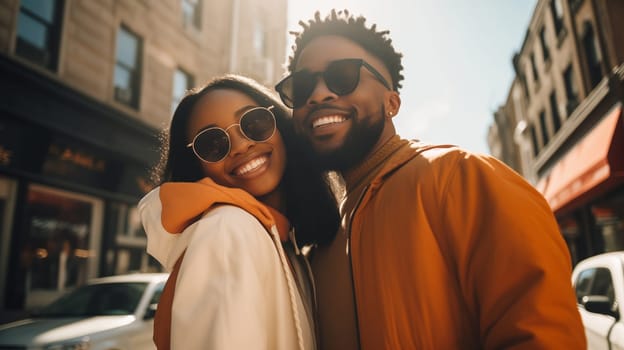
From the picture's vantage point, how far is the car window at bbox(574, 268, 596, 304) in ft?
16.1

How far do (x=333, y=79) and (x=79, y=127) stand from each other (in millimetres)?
8873

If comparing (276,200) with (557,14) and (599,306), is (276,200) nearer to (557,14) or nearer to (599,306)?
(599,306)

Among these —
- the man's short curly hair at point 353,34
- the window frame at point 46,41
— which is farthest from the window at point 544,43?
the man's short curly hair at point 353,34

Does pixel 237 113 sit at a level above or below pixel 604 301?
above

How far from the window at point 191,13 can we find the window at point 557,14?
12.8 metres

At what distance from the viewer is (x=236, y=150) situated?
219cm

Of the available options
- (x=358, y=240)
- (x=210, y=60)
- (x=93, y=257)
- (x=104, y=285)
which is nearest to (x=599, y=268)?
(x=358, y=240)

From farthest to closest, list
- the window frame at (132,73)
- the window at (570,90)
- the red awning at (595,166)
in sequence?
the window at (570,90) → the window frame at (132,73) → the red awning at (595,166)

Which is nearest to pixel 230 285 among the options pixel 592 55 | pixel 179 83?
pixel 179 83

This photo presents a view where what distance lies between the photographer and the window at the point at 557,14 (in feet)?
51.2

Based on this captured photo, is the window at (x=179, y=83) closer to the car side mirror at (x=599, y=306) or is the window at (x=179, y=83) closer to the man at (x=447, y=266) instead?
the car side mirror at (x=599, y=306)

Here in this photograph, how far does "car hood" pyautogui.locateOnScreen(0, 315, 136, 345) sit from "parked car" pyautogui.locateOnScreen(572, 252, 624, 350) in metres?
5.18

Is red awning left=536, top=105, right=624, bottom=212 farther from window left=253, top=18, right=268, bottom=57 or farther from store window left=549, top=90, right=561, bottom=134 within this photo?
window left=253, top=18, right=268, bottom=57

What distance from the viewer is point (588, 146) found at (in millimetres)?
11297
